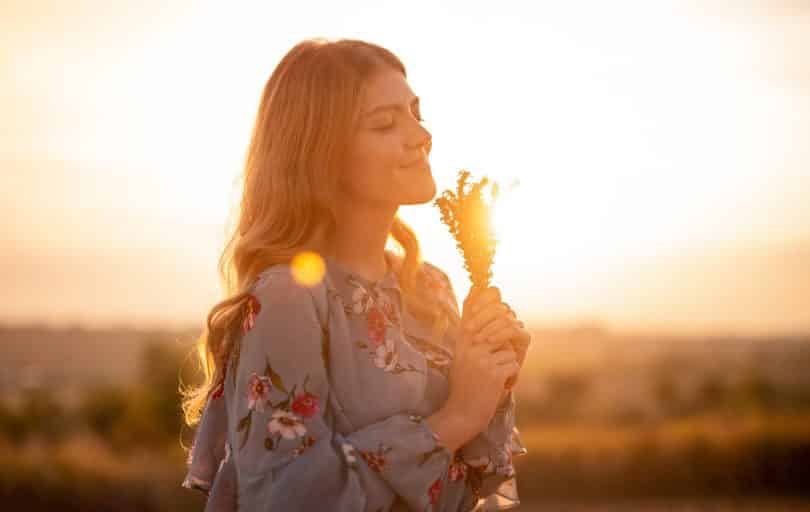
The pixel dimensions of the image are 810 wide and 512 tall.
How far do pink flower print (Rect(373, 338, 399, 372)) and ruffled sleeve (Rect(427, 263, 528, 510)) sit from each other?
0.39 meters

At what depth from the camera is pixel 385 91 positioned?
3525mm

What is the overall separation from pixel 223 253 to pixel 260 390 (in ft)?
2.12

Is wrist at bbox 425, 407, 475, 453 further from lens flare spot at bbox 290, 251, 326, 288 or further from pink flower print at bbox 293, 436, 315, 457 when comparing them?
lens flare spot at bbox 290, 251, 326, 288

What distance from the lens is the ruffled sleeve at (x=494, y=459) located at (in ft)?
11.7

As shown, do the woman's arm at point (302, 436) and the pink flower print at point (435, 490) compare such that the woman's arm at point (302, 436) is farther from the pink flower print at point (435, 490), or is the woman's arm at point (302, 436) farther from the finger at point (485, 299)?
the finger at point (485, 299)

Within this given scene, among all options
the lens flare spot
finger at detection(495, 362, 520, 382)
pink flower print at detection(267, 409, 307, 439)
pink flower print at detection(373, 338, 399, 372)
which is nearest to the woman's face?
the lens flare spot

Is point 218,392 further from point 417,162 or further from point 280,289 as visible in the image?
point 417,162

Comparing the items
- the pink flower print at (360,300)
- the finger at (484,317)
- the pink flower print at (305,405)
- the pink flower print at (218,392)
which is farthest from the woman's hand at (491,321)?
the pink flower print at (218,392)

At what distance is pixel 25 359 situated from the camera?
10806 cm

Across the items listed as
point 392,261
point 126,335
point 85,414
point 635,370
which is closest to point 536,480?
point 392,261

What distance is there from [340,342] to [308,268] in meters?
0.28

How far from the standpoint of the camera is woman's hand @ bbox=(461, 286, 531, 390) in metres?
3.46

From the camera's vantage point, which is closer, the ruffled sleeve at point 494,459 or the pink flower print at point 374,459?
the pink flower print at point 374,459

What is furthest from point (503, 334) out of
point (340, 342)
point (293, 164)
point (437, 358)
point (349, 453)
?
point (293, 164)
